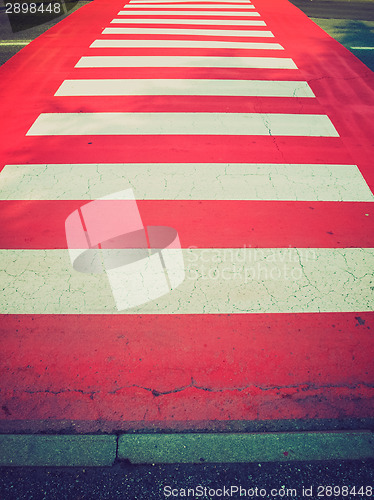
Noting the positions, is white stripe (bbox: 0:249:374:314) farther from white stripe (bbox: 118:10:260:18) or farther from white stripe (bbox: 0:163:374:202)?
white stripe (bbox: 118:10:260:18)

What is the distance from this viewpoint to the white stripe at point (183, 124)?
557cm

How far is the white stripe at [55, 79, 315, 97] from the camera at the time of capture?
661cm

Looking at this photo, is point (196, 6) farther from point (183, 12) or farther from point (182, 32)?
point (182, 32)

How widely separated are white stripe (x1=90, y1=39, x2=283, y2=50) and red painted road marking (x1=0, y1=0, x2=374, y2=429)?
1.59 m

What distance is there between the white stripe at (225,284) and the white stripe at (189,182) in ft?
3.13

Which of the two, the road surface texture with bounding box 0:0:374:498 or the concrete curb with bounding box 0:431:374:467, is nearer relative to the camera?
the concrete curb with bounding box 0:431:374:467

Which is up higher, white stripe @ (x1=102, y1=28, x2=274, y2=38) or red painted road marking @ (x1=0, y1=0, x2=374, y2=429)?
white stripe @ (x1=102, y1=28, x2=274, y2=38)

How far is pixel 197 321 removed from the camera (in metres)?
3.21

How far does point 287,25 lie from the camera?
10.1m

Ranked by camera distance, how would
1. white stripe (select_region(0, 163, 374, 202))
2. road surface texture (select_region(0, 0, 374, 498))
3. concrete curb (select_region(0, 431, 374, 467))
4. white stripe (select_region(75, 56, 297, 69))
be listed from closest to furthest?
concrete curb (select_region(0, 431, 374, 467))
road surface texture (select_region(0, 0, 374, 498))
white stripe (select_region(0, 163, 374, 202))
white stripe (select_region(75, 56, 297, 69))

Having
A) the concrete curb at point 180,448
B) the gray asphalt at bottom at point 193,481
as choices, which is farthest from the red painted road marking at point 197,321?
the gray asphalt at bottom at point 193,481
